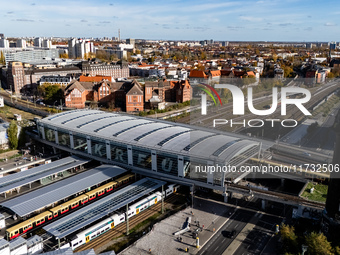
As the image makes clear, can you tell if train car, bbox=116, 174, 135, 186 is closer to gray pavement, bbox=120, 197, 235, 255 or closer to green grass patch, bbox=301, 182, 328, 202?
gray pavement, bbox=120, 197, 235, 255

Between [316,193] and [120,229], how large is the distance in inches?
558

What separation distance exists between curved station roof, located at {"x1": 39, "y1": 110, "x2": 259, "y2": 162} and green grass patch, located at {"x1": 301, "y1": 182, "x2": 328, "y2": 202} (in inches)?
197

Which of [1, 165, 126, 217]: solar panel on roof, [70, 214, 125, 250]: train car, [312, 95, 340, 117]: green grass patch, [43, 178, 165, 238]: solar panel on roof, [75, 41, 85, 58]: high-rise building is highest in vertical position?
[75, 41, 85, 58]: high-rise building

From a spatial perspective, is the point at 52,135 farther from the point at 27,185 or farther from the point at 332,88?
the point at 332,88

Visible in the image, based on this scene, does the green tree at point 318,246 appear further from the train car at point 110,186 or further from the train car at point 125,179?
the train car at point 110,186

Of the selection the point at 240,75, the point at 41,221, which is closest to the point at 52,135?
the point at 41,221

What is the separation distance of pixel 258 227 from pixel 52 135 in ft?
70.7

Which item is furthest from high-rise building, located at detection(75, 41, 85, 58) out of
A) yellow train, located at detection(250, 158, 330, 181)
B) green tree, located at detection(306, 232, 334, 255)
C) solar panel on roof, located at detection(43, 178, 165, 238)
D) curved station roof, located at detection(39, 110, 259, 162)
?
green tree, located at detection(306, 232, 334, 255)

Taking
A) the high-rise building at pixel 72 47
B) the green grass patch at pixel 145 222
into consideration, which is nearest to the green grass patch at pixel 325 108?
the green grass patch at pixel 145 222

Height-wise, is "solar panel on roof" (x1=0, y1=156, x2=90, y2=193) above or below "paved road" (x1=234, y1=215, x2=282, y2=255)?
above

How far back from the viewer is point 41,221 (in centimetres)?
1842

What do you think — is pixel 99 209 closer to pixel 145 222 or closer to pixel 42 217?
pixel 145 222

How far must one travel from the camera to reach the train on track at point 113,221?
55.2ft

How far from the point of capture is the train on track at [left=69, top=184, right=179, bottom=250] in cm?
1684
